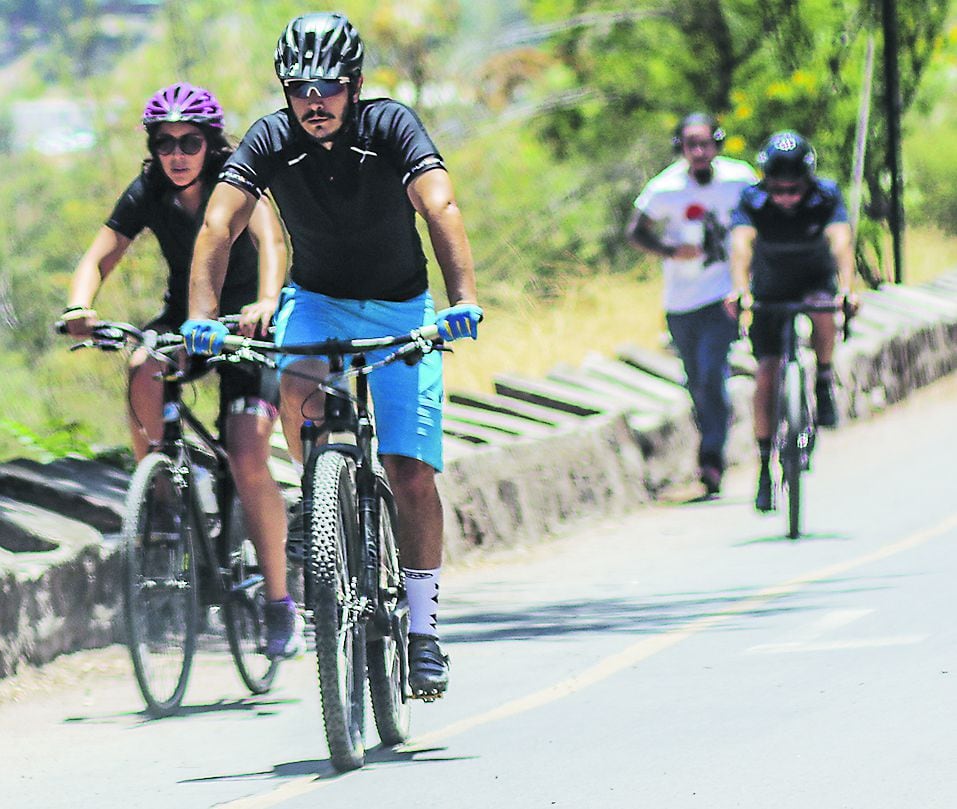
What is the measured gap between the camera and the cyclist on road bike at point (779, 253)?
10.9m

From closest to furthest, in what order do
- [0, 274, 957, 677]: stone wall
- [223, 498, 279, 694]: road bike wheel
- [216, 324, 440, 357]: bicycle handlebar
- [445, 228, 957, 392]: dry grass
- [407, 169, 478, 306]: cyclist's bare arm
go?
1. [216, 324, 440, 357]: bicycle handlebar
2. [407, 169, 478, 306]: cyclist's bare arm
3. [223, 498, 279, 694]: road bike wheel
4. [0, 274, 957, 677]: stone wall
5. [445, 228, 957, 392]: dry grass

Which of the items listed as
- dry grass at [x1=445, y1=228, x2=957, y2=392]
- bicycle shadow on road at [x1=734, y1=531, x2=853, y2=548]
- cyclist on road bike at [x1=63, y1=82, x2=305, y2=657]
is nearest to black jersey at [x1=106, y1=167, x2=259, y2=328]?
cyclist on road bike at [x1=63, y1=82, x2=305, y2=657]

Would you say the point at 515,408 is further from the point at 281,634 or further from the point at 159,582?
the point at 159,582

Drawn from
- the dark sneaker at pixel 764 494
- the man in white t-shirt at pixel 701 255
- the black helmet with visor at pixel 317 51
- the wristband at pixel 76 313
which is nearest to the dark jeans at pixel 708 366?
the man in white t-shirt at pixel 701 255

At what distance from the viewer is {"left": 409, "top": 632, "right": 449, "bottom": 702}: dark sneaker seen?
6.08 meters

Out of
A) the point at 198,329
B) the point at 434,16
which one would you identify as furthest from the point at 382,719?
the point at 434,16

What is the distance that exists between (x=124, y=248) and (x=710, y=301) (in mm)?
5416

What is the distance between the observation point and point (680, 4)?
2369 cm

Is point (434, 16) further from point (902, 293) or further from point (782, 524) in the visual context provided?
point (782, 524)

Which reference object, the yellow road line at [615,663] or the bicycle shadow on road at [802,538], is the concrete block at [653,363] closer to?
the bicycle shadow on road at [802,538]

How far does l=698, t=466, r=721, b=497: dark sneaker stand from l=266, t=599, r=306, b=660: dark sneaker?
5.39m

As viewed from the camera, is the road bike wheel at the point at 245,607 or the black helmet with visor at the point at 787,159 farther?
the black helmet with visor at the point at 787,159

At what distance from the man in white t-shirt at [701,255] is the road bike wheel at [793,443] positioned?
1.19m

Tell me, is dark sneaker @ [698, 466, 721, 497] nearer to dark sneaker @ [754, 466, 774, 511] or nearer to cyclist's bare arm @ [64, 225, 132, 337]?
dark sneaker @ [754, 466, 774, 511]
